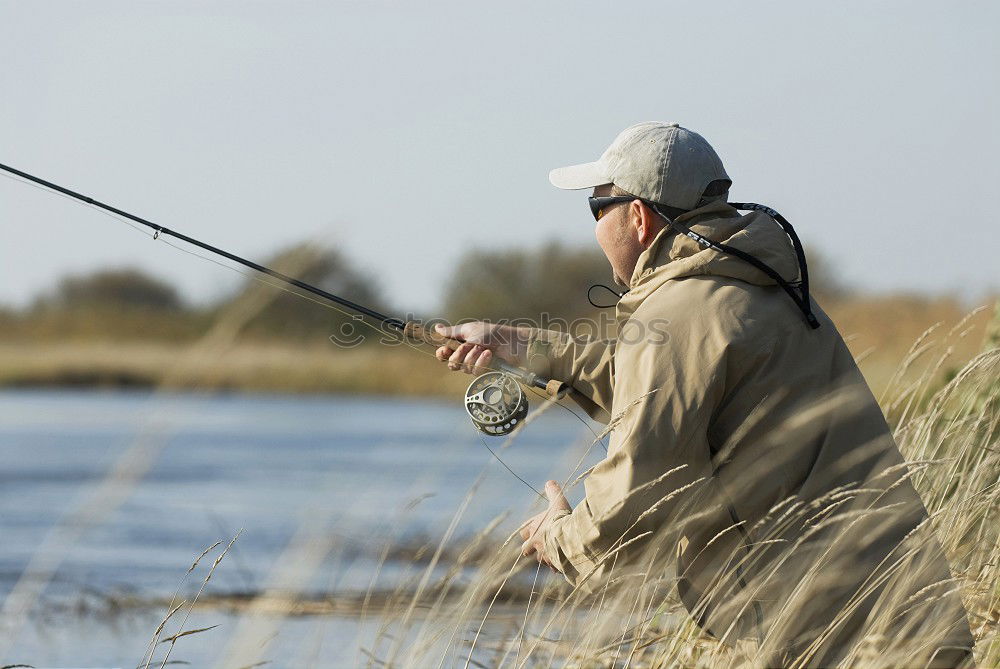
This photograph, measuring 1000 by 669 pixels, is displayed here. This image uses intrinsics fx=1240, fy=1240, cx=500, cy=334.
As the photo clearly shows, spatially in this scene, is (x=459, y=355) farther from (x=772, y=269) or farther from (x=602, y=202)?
(x=772, y=269)

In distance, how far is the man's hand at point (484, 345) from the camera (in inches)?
102

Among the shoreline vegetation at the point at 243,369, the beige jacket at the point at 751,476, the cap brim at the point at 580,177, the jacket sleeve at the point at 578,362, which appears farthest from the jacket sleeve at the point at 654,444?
the shoreline vegetation at the point at 243,369

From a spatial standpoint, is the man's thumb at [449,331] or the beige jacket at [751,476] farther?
the man's thumb at [449,331]

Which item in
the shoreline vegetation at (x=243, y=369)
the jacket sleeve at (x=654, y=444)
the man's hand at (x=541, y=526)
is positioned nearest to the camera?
the jacket sleeve at (x=654, y=444)

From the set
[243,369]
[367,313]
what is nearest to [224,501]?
[367,313]

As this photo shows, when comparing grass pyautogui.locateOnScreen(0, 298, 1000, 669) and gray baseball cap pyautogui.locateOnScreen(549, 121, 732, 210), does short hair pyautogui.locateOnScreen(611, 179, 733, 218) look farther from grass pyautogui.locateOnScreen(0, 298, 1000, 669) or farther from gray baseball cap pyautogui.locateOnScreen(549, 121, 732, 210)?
grass pyautogui.locateOnScreen(0, 298, 1000, 669)

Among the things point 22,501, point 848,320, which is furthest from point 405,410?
point 22,501

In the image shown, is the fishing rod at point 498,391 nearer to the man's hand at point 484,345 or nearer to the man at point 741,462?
the man's hand at point 484,345

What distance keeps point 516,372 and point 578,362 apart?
0.20m

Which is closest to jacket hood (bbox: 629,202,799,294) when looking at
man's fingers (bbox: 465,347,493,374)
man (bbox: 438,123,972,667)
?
man (bbox: 438,123,972,667)

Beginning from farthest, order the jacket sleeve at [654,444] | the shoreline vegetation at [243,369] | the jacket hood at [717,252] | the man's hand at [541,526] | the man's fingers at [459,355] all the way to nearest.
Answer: the shoreline vegetation at [243,369] → the man's fingers at [459,355] → the man's hand at [541,526] → the jacket hood at [717,252] → the jacket sleeve at [654,444]

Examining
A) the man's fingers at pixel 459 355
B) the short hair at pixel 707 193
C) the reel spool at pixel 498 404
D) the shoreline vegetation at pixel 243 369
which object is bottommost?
the shoreline vegetation at pixel 243 369

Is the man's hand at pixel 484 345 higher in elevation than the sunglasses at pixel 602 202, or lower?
lower

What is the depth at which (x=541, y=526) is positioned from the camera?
2.38 m
